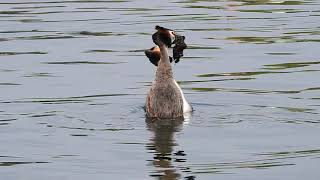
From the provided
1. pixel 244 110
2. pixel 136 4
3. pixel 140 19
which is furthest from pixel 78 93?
pixel 136 4

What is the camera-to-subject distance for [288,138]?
1227 cm

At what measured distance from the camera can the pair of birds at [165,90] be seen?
44.7 feet

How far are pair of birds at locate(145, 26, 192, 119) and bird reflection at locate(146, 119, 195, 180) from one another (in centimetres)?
12

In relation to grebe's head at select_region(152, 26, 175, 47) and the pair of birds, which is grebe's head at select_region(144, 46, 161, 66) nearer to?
the pair of birds

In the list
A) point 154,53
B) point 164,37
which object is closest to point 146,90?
point 154,53

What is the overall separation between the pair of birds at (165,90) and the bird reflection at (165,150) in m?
0.12

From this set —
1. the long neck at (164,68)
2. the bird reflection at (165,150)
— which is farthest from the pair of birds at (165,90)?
the bird reflection at (165,150)

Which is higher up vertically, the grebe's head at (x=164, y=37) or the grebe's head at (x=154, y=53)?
the grebe's head at (x=164, y=37)

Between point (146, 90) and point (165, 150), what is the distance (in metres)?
3.97

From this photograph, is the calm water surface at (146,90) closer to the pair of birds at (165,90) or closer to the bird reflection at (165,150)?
the bird reflection at (165,150)

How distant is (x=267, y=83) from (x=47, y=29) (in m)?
7.23

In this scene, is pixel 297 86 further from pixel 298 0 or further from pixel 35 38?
pixel 298 0

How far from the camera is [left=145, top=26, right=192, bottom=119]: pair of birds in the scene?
13.6 metres

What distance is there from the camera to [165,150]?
12.0m
